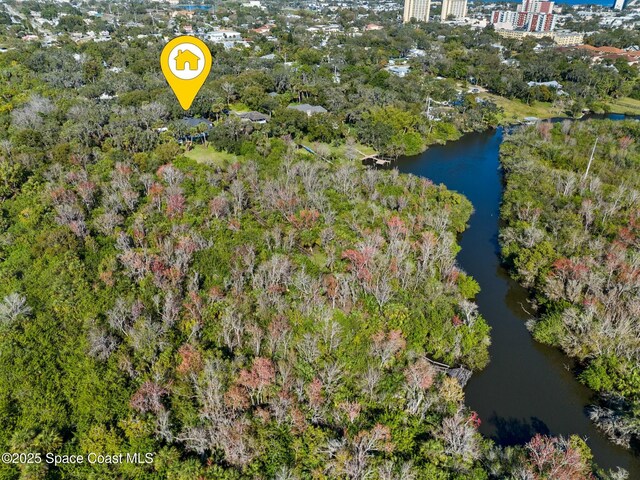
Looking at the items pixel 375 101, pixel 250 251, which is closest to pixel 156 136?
pixel 250 251

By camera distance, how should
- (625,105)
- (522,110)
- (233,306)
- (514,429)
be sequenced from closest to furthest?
1. (514,429)
2. (233,306)
3. (522,110)
4. (625,105)

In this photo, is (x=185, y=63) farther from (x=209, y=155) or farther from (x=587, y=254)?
(x=587, y=254)

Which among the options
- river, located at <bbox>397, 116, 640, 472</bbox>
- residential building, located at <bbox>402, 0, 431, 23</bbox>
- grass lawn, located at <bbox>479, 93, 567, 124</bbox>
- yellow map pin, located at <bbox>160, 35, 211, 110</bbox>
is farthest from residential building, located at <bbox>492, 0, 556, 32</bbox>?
yellow map pin, located at <bbox>160, 35, 211, 110</bbox>

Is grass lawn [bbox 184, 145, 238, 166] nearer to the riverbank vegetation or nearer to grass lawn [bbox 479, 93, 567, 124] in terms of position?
the riverbank vegetation

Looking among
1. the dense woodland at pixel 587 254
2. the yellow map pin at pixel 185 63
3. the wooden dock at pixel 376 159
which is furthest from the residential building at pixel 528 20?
the yellow map pin at pixel 185 63

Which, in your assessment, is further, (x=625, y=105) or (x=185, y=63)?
(x=625, y=105)

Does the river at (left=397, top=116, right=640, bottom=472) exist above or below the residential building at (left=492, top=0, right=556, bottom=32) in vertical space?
below

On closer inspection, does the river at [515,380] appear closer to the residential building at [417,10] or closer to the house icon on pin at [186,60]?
the house icon on pin at [186,60]

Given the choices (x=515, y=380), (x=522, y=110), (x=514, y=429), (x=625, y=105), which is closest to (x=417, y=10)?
(x=625, y=105)
